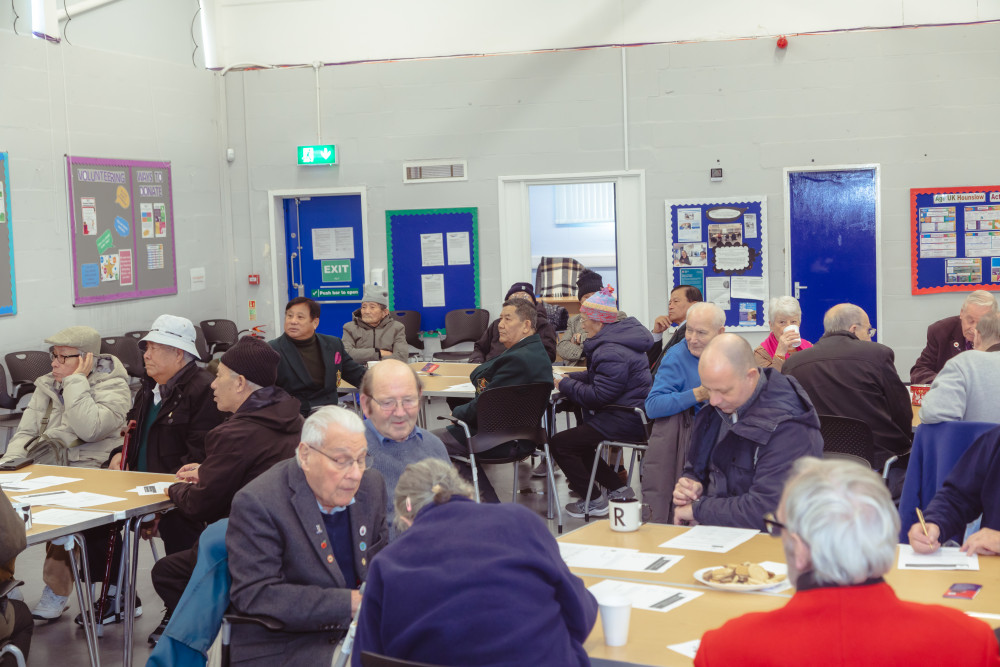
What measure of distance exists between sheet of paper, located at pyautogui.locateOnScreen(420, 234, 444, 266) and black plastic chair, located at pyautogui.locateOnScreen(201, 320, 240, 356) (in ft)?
6.23

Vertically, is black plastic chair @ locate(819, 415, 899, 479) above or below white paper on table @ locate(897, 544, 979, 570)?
above

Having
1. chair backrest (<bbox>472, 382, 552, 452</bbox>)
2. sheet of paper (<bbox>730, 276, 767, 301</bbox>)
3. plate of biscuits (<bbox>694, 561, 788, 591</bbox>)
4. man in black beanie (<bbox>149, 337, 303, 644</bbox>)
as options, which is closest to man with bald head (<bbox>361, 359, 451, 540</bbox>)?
man in black beanie (<bbox>149, 337, 303, 644</bbox>)

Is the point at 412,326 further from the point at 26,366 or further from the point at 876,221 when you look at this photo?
the point at 876,221

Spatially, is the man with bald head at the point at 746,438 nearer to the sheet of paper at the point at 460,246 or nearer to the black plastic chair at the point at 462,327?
the black plastic chair at the point at 462,327

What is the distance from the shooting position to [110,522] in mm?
3555

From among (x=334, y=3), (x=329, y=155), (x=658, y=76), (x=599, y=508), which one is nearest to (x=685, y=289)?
(x=599, y=508)

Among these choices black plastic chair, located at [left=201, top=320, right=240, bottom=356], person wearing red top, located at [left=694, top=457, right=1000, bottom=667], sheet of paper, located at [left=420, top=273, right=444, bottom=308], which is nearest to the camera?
person wearing red top, located at [left=694, top=457, right=1000, bottom=667]

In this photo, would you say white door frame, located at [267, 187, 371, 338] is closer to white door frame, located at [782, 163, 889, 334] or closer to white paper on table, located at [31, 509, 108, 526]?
white door frame, located at [782, 163, 889, 334]

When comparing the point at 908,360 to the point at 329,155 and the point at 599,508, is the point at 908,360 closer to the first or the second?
the point at 599,508

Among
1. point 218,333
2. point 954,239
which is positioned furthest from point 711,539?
point 218,333

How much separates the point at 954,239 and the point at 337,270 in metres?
5.57

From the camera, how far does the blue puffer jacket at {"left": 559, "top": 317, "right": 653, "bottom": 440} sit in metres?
5.50

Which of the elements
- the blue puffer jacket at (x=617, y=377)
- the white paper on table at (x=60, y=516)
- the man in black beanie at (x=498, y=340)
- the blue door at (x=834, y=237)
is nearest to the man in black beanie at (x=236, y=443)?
the white paper on table at (x=60, y=516)

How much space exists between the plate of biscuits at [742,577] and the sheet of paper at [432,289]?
713cm
